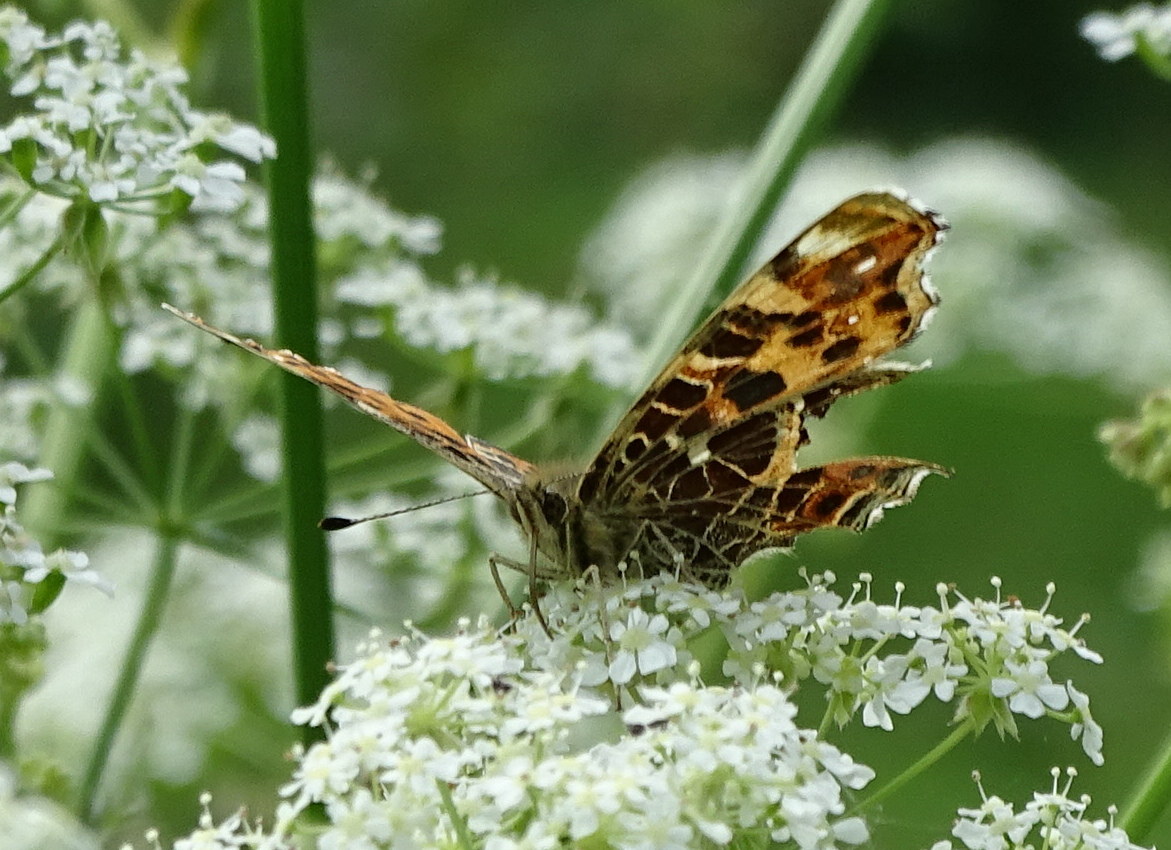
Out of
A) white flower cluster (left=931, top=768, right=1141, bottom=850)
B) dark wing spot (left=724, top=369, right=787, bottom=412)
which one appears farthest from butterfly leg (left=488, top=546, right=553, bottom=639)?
white flower cluster (left=931, top=768, right=1141, bottom=850)

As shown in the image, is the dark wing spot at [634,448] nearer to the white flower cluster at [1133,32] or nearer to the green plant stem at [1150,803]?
the green plant stem at [1150,803]

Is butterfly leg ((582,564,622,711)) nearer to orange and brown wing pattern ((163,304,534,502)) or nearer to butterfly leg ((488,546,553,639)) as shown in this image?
butterfly leg ((488,546,553,639))

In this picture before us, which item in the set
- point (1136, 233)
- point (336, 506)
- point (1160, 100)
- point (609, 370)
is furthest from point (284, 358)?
point (1160, 100)

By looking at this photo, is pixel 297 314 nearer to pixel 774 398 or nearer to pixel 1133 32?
pixel 774 398

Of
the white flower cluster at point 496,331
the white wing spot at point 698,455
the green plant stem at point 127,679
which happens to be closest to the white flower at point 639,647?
the white wing spot at point 698,455

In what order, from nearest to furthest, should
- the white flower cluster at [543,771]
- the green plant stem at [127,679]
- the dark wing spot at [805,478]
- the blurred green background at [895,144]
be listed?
the white flower cluster at [543,771]
the green plant stem at [127,679]
the dark wing spot at [805,478]
the blurred green background at [895,144]

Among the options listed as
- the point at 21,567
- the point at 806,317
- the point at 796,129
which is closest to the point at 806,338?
the point at 806,317

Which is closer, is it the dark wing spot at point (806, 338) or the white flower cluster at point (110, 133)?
the white flower cluster at point (110, 133)
